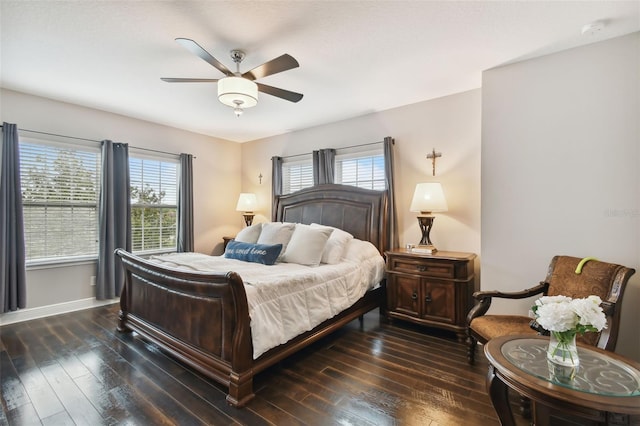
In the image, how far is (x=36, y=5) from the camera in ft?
6.61

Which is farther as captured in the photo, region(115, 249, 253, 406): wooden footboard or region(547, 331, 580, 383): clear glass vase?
region(115, 249, 253, 406): wooden footboard

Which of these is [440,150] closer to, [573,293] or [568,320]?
[573,293]

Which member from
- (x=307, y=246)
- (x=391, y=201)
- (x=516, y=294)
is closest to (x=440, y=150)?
(x=391, y=201)

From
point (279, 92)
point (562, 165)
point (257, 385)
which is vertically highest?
point (279, 92)

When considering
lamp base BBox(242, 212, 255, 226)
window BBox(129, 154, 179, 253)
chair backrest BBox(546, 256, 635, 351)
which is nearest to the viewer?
chair backrest BBox(546, 256, 635, 351)

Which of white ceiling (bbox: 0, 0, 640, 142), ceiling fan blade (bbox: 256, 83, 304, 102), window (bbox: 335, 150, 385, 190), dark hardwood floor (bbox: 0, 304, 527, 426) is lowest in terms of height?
dark hardwood floor (bbox: 0, 304, 527, 426)

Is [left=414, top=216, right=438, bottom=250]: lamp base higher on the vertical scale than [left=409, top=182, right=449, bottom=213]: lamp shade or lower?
lower

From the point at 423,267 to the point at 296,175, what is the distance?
2.79 m

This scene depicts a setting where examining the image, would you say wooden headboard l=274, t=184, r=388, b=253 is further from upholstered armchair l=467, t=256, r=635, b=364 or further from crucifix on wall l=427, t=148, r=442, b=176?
upholstered armchair l=467, t=256, r=635, b=364

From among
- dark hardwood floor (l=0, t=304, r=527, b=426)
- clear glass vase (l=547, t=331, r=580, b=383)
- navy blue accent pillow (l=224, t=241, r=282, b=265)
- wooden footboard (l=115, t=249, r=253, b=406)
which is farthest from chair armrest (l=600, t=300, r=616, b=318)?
navy blue accent pillow (l=224, t=241, r=282, b=265)

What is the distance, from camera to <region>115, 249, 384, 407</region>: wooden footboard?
2.01 m

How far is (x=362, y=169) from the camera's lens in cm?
436

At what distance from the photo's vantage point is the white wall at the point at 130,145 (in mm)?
3590

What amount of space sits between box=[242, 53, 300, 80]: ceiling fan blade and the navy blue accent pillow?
1766 mm
